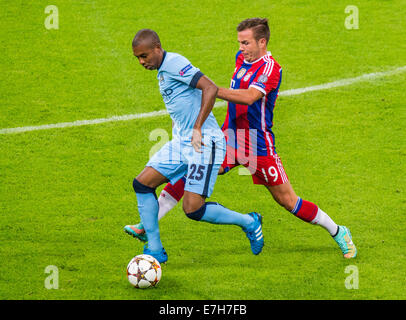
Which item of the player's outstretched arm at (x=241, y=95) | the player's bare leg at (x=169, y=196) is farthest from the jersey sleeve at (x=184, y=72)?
the player's bare leg at (x=169, y=196)

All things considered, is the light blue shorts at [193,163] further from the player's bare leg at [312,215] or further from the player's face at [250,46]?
the player's face at [250,46]

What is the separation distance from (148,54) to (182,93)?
54cm

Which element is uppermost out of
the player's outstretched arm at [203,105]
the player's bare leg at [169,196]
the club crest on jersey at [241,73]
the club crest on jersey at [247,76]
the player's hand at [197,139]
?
the club crest on jersey at [241,73]

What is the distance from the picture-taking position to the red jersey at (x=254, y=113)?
25.4 ft

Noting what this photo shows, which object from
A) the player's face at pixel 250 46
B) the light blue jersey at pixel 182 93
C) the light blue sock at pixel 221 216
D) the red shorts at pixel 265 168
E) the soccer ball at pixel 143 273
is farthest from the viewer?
the red shorts at pixel 265 168

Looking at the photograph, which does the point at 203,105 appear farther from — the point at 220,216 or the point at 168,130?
the point at 168,130

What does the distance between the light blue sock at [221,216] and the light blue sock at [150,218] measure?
0.49 m

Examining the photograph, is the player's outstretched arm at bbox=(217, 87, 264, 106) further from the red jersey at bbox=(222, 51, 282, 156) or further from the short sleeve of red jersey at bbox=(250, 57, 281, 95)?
the red jersey at bbox=(222, 51, 282, 156)

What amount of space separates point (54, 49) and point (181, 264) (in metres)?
7.18

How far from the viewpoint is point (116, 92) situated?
12477mm

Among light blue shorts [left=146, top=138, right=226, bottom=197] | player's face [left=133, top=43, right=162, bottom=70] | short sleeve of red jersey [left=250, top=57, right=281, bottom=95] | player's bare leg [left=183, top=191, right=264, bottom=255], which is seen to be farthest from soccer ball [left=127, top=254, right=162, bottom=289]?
short sleeve of red jersey [left=250, top=57, right=281, bottom=95]

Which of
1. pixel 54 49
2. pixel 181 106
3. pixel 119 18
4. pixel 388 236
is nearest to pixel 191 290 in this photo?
pixel 181 106

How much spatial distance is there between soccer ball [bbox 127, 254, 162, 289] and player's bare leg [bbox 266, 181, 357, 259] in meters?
1.60

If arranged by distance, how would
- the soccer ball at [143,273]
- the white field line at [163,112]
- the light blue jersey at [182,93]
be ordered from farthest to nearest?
the white field line at [163,112]
the light blue jersey at [182,93]
the soccer ball at [143,273]
